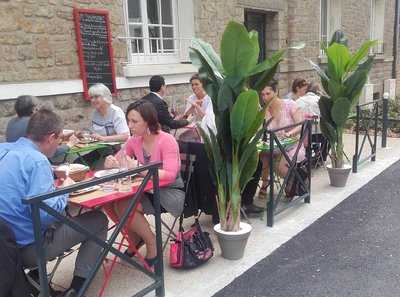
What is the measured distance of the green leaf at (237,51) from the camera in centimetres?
294

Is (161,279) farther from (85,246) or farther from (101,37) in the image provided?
(101,37)

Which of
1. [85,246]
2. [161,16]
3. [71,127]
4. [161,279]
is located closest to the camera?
[85,246]

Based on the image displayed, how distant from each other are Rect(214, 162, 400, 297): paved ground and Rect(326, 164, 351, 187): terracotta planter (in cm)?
68

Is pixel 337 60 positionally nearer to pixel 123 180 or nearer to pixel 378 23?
pixel 123 180

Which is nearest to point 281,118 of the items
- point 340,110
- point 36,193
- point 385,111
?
point 340,110

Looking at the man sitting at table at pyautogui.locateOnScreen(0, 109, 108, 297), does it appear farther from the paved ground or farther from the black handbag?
the paved ground

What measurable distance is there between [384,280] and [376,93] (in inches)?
501

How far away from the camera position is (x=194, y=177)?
371cm

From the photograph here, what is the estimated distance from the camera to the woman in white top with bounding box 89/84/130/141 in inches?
190

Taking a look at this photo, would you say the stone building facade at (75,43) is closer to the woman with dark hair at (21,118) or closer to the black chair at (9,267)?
the woman with dark hair at (21,118)

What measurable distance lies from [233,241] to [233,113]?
1043 millimetres

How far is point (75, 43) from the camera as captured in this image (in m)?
5.43

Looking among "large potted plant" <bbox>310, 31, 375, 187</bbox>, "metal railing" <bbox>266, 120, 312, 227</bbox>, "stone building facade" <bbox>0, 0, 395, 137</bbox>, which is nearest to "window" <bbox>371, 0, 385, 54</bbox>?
"stone building facade" <bbox>0, 0, 395, 137</bbox>

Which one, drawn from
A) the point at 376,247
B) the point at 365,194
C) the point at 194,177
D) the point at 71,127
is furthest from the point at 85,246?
the point at 365,194
